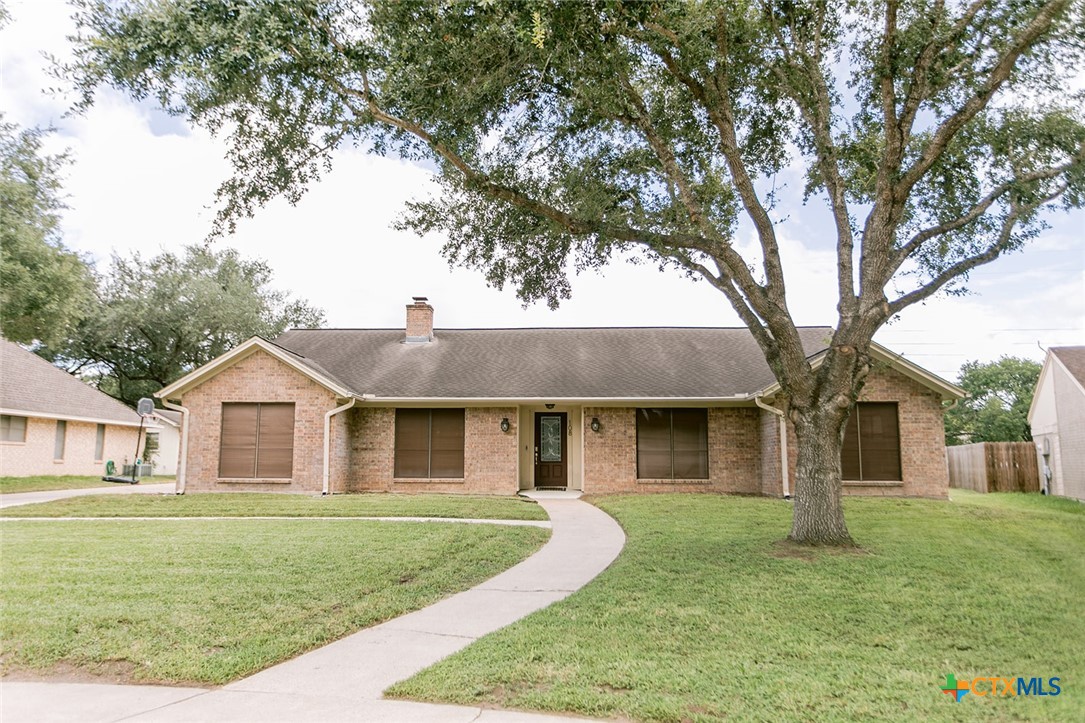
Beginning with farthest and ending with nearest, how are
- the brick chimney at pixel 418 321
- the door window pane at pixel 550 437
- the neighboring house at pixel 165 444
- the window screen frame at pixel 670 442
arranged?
the neighboring house at pixel 165 444, the brick chimney at pixel 418 321, the door window pane at pixel 550 437, the window screen frame at pixel 670 442

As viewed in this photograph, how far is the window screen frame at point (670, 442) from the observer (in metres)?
16.3

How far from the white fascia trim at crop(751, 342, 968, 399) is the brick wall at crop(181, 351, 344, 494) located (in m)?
10.3

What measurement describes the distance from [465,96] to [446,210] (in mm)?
3615

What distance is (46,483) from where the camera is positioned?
66.2 feet

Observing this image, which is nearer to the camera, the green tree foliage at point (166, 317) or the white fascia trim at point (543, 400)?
the white fascia trim at point (543, 400)

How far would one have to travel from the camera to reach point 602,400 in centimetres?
1605

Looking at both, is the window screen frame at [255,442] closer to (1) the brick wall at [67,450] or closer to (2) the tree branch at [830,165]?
(1) the brick wall at [67,450]

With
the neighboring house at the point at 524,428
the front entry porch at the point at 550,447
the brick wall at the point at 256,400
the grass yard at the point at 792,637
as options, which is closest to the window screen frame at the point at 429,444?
the neighboring house at the point at 524,428

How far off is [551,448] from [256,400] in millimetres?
7436

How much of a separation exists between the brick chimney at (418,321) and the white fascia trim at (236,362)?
4398mm

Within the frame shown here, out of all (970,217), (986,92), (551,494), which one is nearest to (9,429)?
(551,494)

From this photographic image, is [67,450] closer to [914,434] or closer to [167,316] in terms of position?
[167,316]

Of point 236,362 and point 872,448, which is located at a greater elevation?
point 236,362

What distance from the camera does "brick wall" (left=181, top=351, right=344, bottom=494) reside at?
Result: 51.5ft
